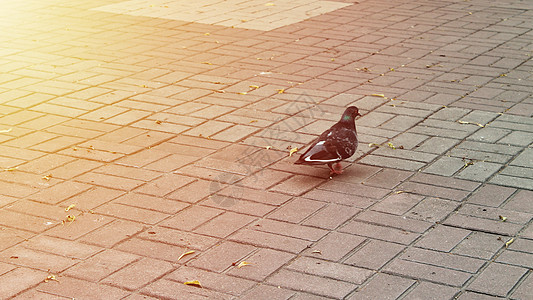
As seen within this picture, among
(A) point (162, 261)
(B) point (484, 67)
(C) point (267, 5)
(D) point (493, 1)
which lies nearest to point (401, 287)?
(A) point (162, 261)

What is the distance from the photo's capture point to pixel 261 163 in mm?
5934

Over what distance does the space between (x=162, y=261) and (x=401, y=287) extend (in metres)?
1.39

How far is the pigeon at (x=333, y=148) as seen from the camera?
5480mm

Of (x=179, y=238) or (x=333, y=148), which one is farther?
(x=333, y=148)

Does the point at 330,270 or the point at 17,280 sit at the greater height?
the point at 17,280

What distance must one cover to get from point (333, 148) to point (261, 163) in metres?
0.70

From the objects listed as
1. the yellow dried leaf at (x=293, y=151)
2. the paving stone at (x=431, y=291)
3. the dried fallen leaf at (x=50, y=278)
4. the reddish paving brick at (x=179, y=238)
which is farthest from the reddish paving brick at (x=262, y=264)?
the yellow dried leaf at (x=293, y=151)

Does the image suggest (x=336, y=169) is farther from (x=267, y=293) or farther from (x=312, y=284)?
(x=267, y=293)

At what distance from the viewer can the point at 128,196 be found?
5.36 metres

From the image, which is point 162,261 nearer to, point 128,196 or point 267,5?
point 128,196

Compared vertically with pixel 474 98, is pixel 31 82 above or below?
above

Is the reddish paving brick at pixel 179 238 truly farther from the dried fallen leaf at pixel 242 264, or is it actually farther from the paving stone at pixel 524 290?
the paving stone at pixel 524 290

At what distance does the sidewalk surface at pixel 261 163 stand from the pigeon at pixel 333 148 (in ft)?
0.61

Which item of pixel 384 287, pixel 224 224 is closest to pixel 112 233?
pixel 224 224
